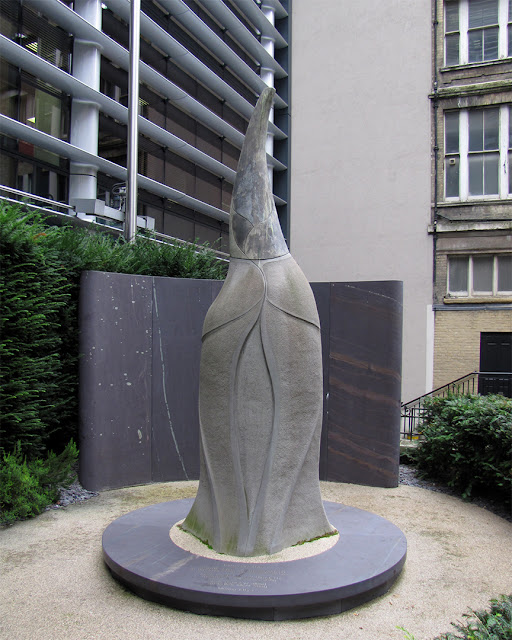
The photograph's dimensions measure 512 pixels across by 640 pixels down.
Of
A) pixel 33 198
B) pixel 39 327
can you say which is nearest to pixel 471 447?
pixel 39 327

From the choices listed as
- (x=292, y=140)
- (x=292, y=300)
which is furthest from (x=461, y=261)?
(x=292, y=300)

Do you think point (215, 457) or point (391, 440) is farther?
point (391, 440)

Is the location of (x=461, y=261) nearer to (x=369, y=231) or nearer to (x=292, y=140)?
(x=369, y=231)

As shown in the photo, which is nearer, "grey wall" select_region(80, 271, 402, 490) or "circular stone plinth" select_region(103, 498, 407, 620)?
"circular stone plinth" select_region(103, 498, 407, 620)

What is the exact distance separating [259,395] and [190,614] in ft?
5.74

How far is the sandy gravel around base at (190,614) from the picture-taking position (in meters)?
3.87

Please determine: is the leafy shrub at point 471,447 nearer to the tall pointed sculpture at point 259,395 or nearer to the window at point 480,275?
the tall pointed sculpture at point 259,395

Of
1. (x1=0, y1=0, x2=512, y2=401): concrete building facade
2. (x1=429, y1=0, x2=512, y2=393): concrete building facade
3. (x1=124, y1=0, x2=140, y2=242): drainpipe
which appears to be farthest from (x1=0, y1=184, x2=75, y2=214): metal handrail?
(x1=429, y1=0, x2=512, y2=393): concrete building facade

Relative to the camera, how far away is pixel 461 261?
796 inches

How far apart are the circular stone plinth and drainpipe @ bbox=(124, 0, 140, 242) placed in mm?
6845

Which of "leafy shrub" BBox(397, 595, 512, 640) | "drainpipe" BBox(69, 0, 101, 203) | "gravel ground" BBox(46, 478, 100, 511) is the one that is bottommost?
"gravel ground" BBox(46, 478, 100, 511)

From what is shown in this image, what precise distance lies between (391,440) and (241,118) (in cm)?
1895

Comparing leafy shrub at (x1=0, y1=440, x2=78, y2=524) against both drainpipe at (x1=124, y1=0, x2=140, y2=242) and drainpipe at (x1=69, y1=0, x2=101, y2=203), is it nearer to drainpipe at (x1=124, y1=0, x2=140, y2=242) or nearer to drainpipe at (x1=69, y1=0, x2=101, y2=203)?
drainpipe at (x1=124, y1=0, x2=140, y2=242)

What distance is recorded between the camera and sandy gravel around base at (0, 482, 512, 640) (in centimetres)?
387
